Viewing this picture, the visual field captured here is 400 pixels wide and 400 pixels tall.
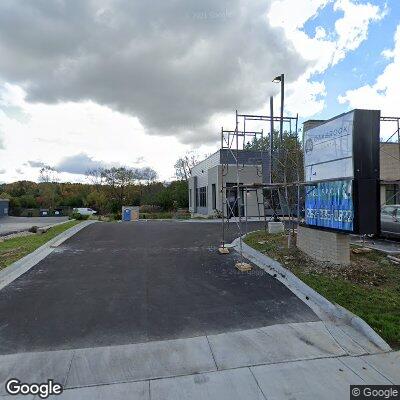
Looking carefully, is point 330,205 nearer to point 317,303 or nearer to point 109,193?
point 317,303

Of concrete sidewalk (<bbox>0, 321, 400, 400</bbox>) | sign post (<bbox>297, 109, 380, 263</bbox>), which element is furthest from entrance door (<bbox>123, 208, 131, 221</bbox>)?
concrete sidewalk (<bbox>0, 321, 400, 400</bbox>)

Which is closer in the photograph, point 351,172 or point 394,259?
point 351,172

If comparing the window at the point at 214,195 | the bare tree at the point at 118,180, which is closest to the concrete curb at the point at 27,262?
the window at the point at 214,195

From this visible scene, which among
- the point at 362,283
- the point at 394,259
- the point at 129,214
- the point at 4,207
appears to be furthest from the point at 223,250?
the point at 4,207

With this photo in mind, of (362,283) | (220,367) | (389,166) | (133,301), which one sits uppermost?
(389,166)

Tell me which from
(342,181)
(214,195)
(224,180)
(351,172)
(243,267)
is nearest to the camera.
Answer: (351,172)

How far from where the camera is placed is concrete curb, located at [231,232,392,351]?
4.89 metres

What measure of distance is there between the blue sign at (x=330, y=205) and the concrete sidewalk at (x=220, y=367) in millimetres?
3376

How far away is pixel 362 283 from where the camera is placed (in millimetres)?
7086

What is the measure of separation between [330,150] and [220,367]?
6.16 meters

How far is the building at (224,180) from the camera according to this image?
22.7m

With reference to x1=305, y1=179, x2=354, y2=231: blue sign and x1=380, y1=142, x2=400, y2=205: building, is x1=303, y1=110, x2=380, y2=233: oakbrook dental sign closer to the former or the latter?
x1=305, y1=179, x2=354, y2=231: blue sign

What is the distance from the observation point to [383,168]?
76.8ft

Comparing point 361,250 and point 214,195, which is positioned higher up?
point 214,195
